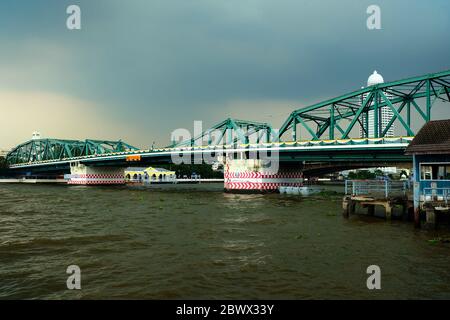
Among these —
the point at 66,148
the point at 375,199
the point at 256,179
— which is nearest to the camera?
the point at 375,199

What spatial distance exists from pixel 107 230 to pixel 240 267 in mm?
12414

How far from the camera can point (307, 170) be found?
86.8 meters

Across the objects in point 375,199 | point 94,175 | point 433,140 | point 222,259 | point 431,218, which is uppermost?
point 433,140

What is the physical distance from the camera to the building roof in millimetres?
23734

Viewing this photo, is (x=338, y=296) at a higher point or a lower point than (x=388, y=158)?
lower

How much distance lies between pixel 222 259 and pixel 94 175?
10928 cm

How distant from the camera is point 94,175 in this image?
117375 millimetres

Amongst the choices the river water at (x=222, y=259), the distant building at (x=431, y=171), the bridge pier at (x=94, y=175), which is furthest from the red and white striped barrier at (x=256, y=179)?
the bridge pier at (x=94, y=175)

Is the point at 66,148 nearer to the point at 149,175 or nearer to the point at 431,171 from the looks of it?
the point at 149,175

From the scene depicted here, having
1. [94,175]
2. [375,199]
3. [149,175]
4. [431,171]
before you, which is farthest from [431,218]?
[149,175]

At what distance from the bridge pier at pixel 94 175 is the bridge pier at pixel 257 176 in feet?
205
